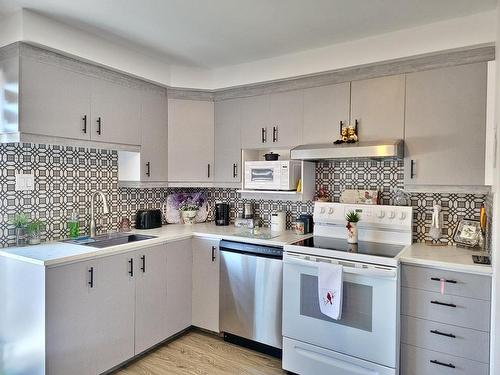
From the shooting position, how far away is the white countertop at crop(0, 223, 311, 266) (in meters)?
2.06

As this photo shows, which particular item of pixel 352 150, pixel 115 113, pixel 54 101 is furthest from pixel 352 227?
pixel 54 101

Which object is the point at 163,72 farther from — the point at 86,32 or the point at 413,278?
the point at 413,278

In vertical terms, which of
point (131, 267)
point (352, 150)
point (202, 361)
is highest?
point (352, 150)

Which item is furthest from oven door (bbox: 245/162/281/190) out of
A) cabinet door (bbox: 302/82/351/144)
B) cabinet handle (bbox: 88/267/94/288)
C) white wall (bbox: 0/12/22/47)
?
white wall (bbox: 0/12/22/47)

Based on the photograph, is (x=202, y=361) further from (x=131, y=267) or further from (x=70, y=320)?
(x=70, y=320)

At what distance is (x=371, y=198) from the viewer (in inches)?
109

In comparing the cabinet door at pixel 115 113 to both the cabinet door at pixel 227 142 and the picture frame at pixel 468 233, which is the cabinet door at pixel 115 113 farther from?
the picture frame at pixel 468 233

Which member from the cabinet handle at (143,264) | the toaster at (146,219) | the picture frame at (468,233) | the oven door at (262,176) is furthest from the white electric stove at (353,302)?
the toaster at (146,219)

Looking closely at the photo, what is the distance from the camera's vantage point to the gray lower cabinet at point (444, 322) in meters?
1.94

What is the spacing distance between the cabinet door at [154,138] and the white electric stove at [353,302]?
1.43 m

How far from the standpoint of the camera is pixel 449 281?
2.01 m

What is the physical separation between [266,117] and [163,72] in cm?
101

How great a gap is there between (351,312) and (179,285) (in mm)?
1411

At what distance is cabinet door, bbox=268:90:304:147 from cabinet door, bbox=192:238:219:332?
1039mm
